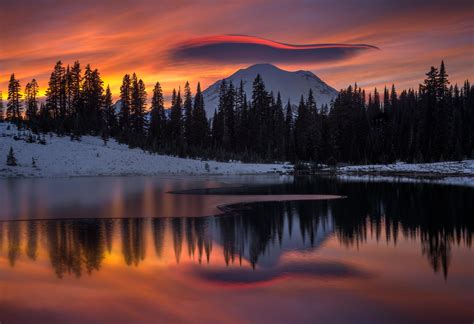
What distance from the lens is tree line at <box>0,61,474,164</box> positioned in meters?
75.5

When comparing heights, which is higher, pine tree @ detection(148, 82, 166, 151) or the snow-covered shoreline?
pine tree @ detection(148, 82, 166, 151)

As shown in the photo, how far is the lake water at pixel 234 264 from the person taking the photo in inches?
356

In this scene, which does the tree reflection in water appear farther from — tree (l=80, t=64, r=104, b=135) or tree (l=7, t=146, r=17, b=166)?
tree (l=80, t=64, r=104, b=135)

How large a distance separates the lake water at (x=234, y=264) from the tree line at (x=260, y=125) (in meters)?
50.3

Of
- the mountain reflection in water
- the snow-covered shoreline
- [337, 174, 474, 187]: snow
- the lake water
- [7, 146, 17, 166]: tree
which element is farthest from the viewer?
the snow-covered shoreline

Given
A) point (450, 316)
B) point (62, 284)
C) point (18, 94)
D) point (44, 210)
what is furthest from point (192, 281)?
point (18, 94)

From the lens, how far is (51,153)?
2046 inches

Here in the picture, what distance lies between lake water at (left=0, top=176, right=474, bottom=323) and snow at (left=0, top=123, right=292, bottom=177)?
84.1 feet

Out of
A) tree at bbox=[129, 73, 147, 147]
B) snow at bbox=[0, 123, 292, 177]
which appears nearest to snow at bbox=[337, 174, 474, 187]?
snow at bbox=[0, 123, 292, 177]

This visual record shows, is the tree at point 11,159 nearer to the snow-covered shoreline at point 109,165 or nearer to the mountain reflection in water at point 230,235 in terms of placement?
the snow-covered shoreline at point 109,165

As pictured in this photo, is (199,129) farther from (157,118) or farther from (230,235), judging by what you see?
(230,235)

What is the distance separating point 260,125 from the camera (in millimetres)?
100750

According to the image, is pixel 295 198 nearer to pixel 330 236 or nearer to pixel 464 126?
pixel 330 236

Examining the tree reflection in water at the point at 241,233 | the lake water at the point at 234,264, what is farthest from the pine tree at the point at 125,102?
the tree reflection in water at the point at 241,233
